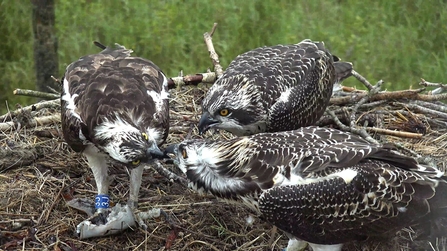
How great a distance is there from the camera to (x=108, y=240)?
6.34 m

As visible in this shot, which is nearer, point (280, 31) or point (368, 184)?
point (368, 184)

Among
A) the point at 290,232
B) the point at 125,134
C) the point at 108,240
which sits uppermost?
the point at 125,134

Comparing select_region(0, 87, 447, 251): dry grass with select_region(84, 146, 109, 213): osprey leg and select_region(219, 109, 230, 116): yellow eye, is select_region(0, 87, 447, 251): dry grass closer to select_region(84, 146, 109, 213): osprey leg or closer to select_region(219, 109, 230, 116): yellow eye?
select_region(84, 146, 109, 213): osprey leg

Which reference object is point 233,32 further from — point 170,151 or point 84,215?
point 170,151

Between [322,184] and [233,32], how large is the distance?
17.3ft

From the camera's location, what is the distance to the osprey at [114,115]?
591cm

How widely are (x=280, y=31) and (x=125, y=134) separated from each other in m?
5.05

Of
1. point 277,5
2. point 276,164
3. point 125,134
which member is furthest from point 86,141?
point 277,5

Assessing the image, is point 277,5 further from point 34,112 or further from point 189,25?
point 34,112

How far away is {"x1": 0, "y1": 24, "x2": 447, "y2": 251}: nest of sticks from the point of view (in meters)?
6.32

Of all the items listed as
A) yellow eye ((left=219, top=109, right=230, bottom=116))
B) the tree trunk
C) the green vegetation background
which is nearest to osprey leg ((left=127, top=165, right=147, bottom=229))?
yellow eye ((left=219, top=109, right=230, bottom=116))

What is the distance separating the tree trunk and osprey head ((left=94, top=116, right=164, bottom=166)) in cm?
217

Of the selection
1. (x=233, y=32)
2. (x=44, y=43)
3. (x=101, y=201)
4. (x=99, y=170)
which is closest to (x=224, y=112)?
(x=99, y=170)

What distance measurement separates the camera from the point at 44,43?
25.7 ft
